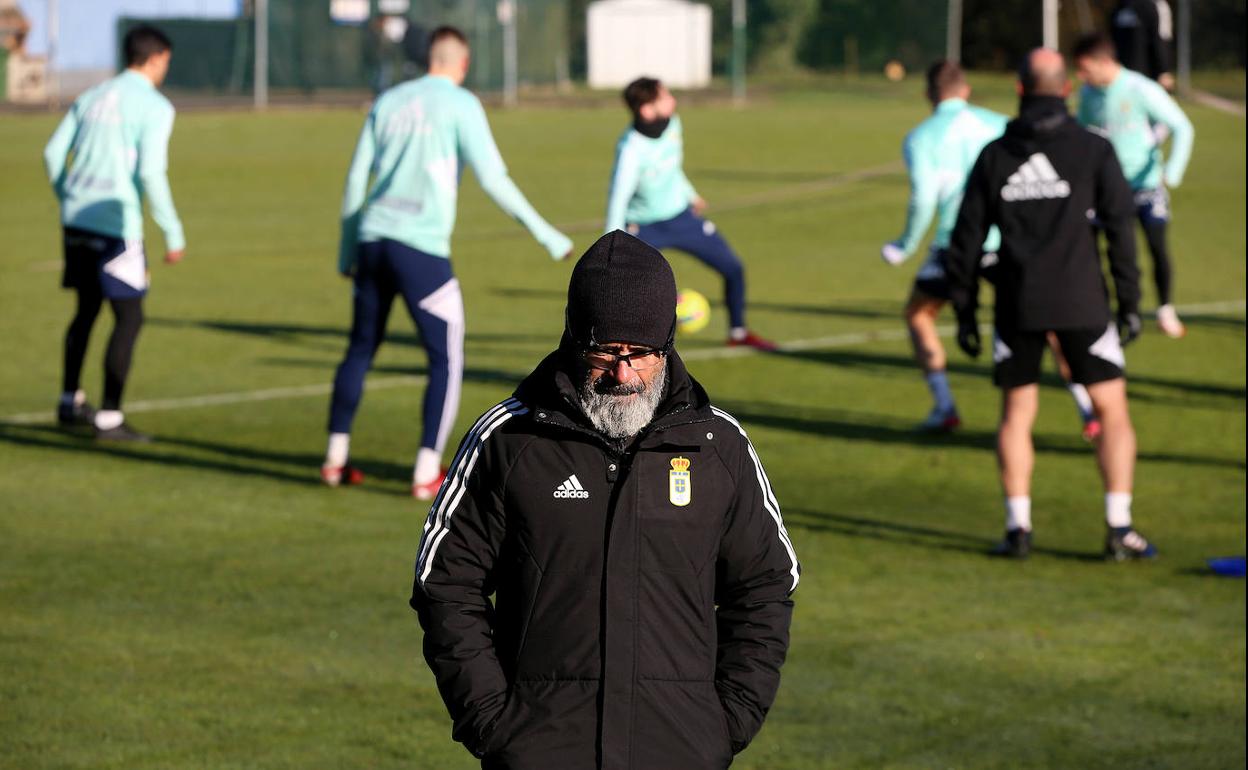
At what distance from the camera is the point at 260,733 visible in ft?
22.2

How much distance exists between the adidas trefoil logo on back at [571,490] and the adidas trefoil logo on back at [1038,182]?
5319mm

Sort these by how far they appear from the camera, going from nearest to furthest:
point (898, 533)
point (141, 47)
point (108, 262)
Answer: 1. point (898, 533)
2. point (141, 47)
3. point (108, 262)

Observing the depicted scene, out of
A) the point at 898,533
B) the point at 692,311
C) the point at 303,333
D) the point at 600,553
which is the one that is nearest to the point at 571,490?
the point at 600,553

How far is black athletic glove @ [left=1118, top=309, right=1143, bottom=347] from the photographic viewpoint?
30.5 feet

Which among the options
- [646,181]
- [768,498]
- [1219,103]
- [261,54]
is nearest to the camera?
[768,498]

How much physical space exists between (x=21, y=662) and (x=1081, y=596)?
4.55 metres

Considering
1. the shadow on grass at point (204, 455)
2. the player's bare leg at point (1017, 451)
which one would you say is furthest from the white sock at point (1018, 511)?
the shadow on grass at point (204, 455)

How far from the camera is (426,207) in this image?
10.1 metres

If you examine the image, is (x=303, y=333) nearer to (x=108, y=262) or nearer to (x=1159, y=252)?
(x=108, y=262)

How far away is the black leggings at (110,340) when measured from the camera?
1185 centimetres

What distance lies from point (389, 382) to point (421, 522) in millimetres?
4311

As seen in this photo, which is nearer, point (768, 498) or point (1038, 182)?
point (768, 498)

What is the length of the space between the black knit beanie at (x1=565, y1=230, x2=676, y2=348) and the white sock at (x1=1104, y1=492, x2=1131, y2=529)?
5618 mm

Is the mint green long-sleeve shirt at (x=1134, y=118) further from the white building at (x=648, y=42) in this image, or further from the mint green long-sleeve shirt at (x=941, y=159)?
the white building at (x=648, y=42)
